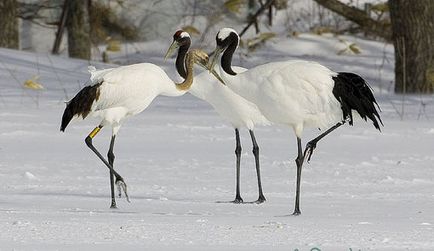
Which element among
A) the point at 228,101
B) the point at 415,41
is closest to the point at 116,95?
the point at 228,101

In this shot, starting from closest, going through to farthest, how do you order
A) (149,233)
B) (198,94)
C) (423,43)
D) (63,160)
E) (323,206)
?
1. (149,233)
2. (323,206)
3. (198,94)
4. (63,160)
5. (423,43)

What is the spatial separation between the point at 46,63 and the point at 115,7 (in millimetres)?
4615

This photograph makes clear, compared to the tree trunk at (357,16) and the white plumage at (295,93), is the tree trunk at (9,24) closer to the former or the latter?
the tree trunk at (357,16)

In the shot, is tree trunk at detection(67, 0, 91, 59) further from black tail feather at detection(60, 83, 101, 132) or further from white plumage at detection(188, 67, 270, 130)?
black tail feather at detection(60, 83, 101, 132)

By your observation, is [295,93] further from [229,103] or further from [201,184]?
[201,184]

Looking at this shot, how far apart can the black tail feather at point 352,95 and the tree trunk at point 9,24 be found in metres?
12.5

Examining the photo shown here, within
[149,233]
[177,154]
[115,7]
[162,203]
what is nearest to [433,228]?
[149,233]

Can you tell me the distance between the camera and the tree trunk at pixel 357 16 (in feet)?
57.5

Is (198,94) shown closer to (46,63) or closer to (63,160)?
(63,160)

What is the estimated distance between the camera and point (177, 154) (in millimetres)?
10469

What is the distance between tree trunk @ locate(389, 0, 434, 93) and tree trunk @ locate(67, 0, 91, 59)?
5716 millimetres

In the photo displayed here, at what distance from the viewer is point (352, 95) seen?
310 inches

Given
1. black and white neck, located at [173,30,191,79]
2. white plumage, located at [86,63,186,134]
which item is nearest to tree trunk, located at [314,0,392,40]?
black and white neck, located at [173,30,191,79]

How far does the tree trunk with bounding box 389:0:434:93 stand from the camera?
1579cm
